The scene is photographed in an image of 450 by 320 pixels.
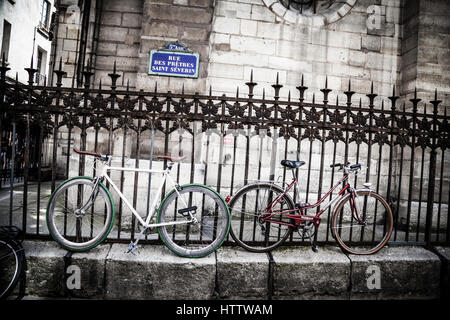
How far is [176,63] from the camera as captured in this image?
478 cm

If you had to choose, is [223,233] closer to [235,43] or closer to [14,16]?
[235,43]

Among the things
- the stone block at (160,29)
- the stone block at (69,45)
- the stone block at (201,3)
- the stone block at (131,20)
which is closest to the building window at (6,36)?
the stone block at (69,45)

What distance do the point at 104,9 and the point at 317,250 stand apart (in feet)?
21.0

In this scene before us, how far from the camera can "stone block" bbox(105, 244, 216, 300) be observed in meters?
2.68

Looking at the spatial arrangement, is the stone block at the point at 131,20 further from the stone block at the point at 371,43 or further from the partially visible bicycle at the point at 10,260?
the stone block at the point at 371,43

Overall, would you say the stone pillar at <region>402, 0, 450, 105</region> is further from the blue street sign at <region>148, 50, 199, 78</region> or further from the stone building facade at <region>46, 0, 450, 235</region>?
the blue street sign at <region>148, 50, 199, 78</region>

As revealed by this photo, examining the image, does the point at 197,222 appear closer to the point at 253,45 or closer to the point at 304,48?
the point at 253,45

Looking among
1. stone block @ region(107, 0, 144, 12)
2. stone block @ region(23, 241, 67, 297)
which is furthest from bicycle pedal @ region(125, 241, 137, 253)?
stone block @ region(107, 0, 144, 12)

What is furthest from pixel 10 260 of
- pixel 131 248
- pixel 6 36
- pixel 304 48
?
pixel 6 36

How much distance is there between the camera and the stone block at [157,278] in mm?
2678

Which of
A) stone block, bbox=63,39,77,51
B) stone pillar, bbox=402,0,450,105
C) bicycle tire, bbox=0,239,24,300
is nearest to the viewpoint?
bicycle tire, bbox=0,239,24,300

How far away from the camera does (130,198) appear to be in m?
4.29

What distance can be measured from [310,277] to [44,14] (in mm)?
22233
